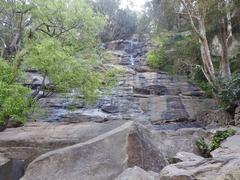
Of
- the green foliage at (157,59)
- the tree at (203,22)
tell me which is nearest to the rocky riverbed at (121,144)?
the tree at (203,22)

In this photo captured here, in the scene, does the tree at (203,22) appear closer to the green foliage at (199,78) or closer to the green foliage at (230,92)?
the green foliage at (230,92)

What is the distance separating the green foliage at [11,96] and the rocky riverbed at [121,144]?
2.52 feet

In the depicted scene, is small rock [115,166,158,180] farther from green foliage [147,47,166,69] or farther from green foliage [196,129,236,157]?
green foliage [147,47,166,69]

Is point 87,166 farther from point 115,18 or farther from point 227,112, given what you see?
point 115,18

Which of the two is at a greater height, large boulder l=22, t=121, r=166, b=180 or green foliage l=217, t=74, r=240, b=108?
green foliage l=217, t=74, r=240, b=108

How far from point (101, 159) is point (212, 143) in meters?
6.01

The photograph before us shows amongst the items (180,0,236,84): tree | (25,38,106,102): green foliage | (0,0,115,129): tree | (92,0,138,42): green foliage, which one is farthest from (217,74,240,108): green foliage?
(92,0,138,42): green foliage

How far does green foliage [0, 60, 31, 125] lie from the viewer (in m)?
11.2

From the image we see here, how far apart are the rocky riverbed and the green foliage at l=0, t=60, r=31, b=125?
767 millimetres

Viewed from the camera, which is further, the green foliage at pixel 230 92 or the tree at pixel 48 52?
the green foliage at pixel 230 92

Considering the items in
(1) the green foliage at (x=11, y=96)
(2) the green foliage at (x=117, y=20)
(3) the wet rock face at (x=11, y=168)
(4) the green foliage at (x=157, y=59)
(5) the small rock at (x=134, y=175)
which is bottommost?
(3) the wet rock face at (x=11, y=168)

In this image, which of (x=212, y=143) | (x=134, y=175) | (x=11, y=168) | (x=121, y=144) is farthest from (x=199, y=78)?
(x=134, y=175)

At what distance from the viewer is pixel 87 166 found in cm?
749

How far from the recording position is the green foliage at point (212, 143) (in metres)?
11.9
